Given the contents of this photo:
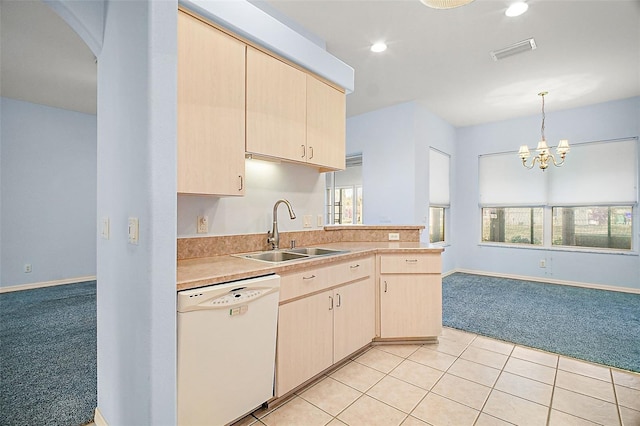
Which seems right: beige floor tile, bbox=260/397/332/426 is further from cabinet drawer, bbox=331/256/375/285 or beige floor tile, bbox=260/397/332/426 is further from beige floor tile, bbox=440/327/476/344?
beige floor tile, bbox=440/327/476/344

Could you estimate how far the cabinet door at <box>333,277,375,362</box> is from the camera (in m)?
2.33

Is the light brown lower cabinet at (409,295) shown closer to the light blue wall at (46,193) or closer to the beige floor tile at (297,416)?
the beige floor tile at (297,416)

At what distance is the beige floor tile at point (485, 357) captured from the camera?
248cm

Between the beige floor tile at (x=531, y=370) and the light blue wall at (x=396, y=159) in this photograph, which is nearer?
the beige floor tile at (x=531, y=370)

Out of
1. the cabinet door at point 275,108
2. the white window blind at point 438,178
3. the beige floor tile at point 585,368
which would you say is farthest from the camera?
the white window blind at point 438,178

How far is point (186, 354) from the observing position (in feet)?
4.69

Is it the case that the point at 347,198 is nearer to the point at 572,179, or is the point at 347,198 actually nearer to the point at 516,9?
the point at 572,179

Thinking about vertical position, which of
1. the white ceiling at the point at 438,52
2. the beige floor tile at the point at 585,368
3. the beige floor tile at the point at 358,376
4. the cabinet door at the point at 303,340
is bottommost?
the beige floor tile at the point at 358,376

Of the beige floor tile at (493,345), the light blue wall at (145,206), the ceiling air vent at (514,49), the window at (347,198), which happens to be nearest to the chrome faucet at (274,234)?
the light blue wall at (145,206)

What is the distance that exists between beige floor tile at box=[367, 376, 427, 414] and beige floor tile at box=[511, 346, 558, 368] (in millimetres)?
1103

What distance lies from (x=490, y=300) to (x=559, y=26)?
3192mm

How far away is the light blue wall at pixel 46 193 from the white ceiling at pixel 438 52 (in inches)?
15.3

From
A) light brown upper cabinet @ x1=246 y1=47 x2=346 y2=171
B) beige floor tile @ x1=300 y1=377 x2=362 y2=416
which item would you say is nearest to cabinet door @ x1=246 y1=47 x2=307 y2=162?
light brown upper cabinet @ x1=246 y1=47 x2=346 y2=171

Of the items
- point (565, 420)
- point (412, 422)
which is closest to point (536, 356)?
point (565, 420)
